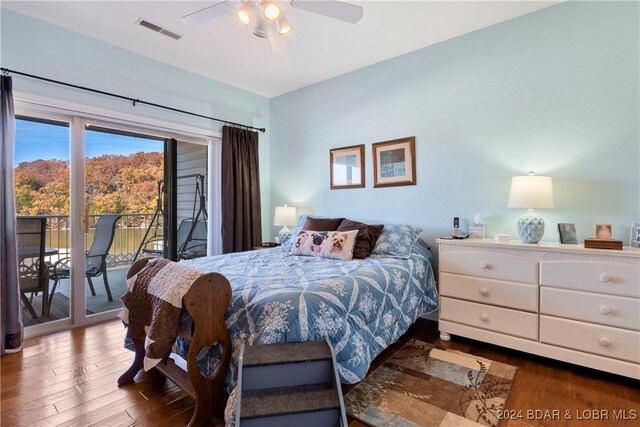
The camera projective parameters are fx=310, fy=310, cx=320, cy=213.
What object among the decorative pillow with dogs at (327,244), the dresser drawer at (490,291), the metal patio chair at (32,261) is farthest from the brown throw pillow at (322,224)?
the metal patio chair at (32,261)

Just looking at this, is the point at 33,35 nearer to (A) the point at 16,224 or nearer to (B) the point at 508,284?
(A) the point at 16,224

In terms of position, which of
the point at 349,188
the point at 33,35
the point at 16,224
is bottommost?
the point at 16,224

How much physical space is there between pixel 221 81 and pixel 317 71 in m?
1.23

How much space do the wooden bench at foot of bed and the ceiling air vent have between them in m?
2.43

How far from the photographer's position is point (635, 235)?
6.84 ft

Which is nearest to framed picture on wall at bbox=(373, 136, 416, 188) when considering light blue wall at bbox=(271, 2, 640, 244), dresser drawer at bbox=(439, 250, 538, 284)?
light blue wall at bbox=(271, 2, 640, 244)

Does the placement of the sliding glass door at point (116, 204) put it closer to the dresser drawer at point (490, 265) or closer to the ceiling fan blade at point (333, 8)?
the ceiling fan blade at point (333, 8)

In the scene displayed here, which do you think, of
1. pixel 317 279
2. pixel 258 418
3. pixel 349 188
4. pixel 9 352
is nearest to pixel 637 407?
pixel 317 279

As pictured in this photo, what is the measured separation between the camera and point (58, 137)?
9.29ft

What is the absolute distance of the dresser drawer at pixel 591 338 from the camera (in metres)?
1.87

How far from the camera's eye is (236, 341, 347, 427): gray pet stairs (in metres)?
1.26

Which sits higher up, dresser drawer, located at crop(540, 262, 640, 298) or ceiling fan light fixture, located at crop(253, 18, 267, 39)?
ceiling fan light fixture, located at crop(253, 18, 267, 39)

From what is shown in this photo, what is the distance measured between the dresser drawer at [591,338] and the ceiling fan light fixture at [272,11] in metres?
2.67

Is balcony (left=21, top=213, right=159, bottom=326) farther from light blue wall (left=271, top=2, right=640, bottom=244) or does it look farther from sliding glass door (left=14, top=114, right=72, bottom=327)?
light blue wall (left=271, top=2, right=640, bottom=244)
